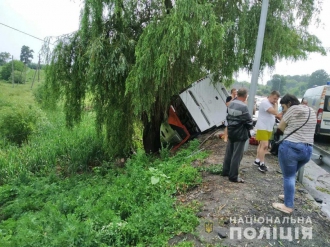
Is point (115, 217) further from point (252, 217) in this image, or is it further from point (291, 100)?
point (291, 100)

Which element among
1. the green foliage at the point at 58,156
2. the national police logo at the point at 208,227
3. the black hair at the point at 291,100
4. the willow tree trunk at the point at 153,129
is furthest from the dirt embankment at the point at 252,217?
the green foliage at the point at 58,156

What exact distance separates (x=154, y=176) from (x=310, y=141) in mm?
2637

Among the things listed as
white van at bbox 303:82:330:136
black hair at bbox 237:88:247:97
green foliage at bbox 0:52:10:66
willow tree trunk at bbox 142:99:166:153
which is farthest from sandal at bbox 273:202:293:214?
green foliage at bbox 0:52:10:66

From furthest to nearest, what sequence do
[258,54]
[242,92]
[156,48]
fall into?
[156,48] → [258,54] → [242,92]

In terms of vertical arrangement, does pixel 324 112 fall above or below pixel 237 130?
above

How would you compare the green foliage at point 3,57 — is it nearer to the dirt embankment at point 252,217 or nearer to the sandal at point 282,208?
the dirt embankment at point 252,217

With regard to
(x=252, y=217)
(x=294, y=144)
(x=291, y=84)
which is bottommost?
(x=252, y=217)

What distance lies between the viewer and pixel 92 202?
185 inches

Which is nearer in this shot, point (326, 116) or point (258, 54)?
point (258, 54)

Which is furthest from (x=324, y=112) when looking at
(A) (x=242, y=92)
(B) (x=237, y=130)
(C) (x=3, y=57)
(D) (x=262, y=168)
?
(C) (x=3, y=57)

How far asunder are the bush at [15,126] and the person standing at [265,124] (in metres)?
12.0

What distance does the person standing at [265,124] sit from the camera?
4899mm

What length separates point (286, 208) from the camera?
3.35 m

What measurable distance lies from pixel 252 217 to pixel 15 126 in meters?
13.1
